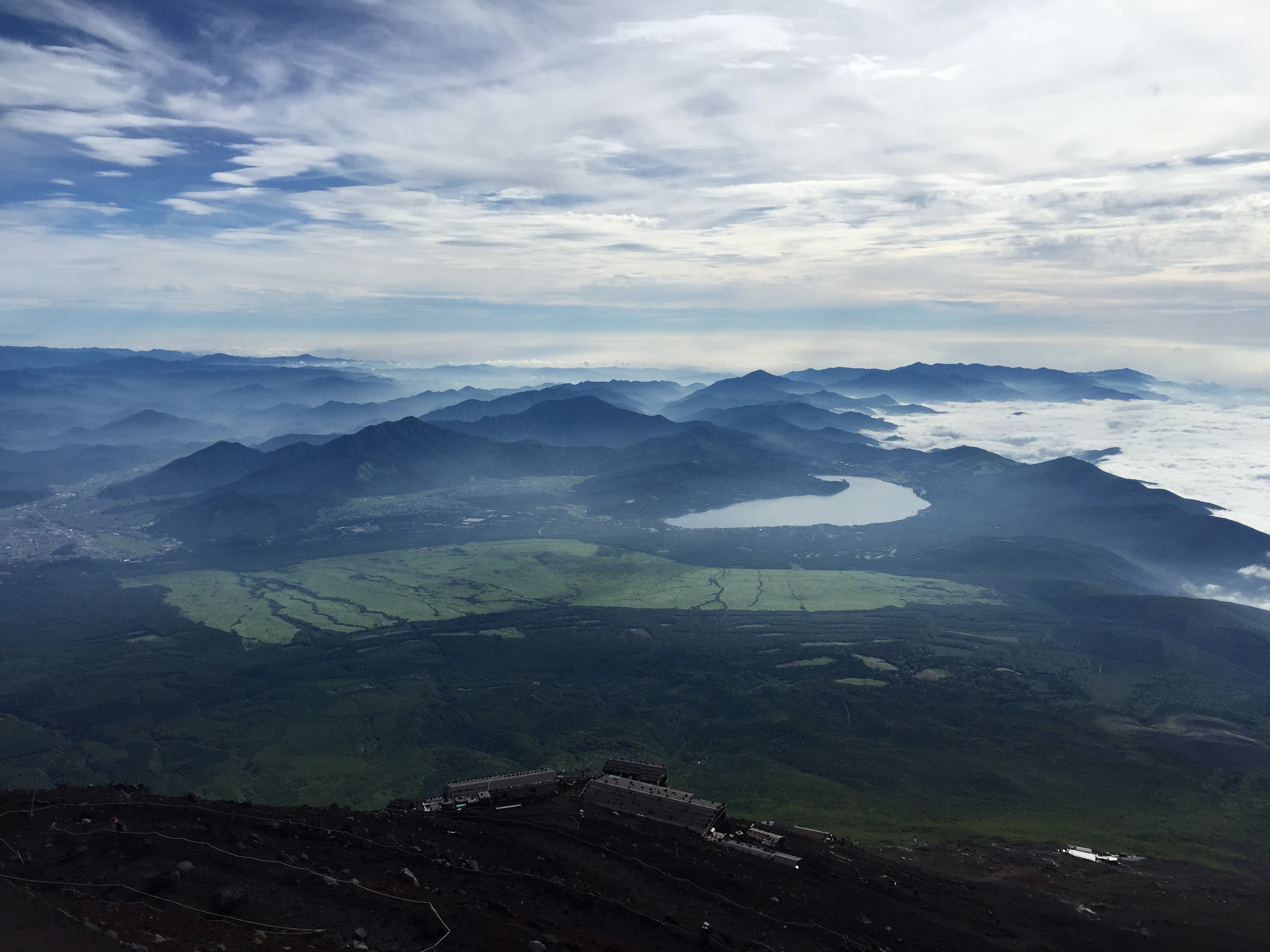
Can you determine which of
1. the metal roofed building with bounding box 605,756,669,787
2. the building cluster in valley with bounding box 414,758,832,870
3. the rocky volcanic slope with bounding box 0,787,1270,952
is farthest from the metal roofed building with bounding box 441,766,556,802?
the metal roofed building with bounding box 605,756,669,787

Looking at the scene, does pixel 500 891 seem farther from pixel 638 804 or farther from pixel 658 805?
pixel 658 805

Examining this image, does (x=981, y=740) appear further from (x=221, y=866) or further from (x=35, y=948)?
(x=35, y=948)

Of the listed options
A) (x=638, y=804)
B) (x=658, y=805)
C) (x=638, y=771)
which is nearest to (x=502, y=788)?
(x=638, y=771)

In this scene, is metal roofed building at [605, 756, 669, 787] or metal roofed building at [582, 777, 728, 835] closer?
metal roofed building at [582, 777, 728, 835]

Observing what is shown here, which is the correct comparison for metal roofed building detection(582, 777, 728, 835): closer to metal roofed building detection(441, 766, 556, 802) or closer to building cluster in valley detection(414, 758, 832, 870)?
building cluster in valley detection(414, 758, 832, 870)

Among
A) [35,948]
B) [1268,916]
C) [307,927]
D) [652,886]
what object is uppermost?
[35,948]

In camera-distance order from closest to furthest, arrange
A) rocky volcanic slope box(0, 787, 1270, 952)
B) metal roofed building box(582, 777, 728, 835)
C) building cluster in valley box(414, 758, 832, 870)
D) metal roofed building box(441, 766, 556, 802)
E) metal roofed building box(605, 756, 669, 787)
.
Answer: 1. rocky volcanic slope box(0, 787, 1270, 952)
2. building cluster in valley box(414, 758, 832, 870)
3. metal roofed building box(582, 777, 728, 835)
4. metal roofed building box(441, 766, 556, 802)
5. metal roofed building box(605, 756, 669, 787)

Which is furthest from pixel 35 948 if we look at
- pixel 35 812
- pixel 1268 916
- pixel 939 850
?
pixel 1268 916
